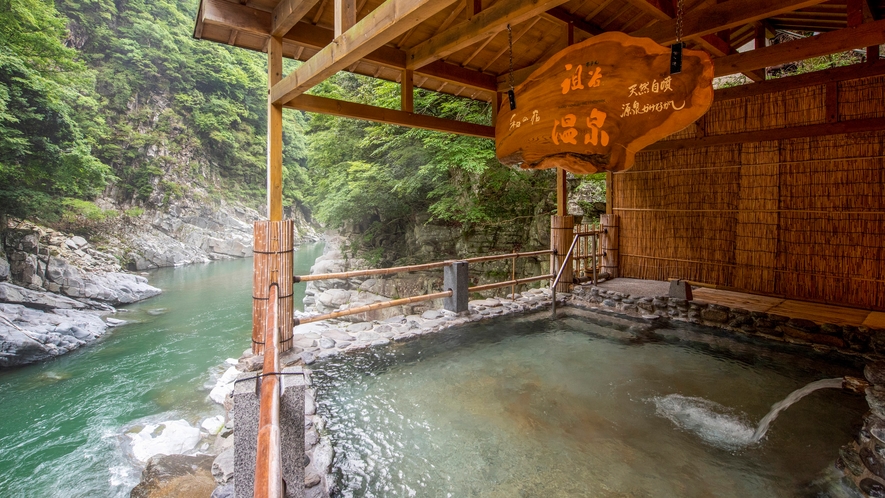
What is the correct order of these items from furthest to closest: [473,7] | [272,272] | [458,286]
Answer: [458,286]
[272,272]
[473,7]

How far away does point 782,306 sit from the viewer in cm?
502

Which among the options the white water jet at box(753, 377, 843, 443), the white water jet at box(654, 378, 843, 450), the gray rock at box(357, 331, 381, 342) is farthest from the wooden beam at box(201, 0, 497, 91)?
the white water jet at box(753, 377, 843, 443)

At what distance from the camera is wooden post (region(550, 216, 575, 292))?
6332 mm

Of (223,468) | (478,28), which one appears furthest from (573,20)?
(223,468)

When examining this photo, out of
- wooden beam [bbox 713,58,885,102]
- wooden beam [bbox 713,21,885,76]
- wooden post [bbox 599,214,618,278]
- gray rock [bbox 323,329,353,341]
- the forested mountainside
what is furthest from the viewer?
the forested mountainside

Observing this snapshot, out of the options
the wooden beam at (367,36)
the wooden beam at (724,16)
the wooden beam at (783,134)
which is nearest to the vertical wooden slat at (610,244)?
the wooden beam at (783,134)

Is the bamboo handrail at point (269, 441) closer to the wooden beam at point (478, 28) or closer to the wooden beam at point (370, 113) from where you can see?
the wooden beam at point (478, 28)

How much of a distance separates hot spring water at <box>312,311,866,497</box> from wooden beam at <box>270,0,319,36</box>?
3.25 meters

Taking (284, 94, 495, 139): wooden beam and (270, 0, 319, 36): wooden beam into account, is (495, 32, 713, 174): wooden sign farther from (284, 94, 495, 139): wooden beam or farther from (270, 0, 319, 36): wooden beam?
(270, 0, 319, 36): wooden beam

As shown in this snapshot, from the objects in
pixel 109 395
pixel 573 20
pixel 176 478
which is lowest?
pixel 109 395

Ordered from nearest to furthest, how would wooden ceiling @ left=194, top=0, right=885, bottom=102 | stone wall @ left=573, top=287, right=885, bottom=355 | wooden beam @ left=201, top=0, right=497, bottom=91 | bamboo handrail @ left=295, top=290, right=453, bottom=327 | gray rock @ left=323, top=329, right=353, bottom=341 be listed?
wooden ceiling @ left=194, top=0, right=885, bottom=102, wooden beam @ left=201, top=0, right=497, bottom=91, stone wall @ left=573, top=287, right=885, bottom=355, bamboo handrail @ left=295, top=290, right=453, bottom=327, gray rock @ left=323, top=329, right=353, bottom=341

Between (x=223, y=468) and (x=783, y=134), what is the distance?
22.7 feet

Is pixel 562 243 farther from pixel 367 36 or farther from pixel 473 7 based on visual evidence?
pixel 367 36

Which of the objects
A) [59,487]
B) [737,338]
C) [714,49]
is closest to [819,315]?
[737,338]
